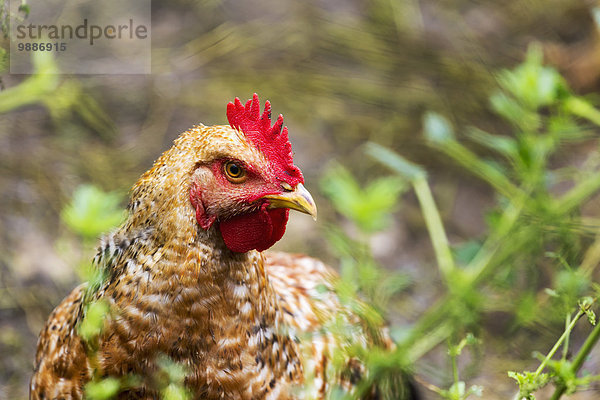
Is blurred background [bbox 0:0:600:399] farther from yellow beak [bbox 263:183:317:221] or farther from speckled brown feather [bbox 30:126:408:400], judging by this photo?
yellow beak [bbox 263:183:317:221]

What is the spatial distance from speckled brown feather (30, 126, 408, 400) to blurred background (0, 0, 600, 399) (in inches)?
47.7

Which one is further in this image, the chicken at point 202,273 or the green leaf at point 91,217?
the chicken at point 202,273

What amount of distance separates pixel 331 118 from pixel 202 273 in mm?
2689

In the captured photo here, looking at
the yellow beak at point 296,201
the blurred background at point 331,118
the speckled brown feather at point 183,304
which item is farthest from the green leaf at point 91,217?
the blurred background at point 331,118

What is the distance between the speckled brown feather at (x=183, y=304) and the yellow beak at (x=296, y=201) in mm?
96

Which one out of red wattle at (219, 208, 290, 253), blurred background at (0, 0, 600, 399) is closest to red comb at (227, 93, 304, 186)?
red wattle at (219, 208, 290, 253)

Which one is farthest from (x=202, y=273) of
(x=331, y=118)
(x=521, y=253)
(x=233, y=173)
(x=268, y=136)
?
(x=331, y=118)

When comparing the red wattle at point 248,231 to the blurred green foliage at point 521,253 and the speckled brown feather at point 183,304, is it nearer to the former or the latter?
the speckled brown feather at point 183,304

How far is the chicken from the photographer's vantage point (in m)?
1.56

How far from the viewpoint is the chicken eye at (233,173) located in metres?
1.60

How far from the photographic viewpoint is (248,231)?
1589 millimetres

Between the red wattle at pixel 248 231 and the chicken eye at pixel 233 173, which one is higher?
the chicken eye at pixel 233 173

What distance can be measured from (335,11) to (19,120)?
2246 millimetres

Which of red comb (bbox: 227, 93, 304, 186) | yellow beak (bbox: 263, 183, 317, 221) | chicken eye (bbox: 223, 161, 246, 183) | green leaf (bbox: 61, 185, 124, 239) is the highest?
red comb (bbox: 227, 93, 304, 186)
